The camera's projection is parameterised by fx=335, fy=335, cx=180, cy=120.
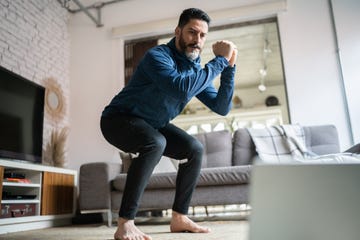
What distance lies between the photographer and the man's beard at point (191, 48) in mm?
1627

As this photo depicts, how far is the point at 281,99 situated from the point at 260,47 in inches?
89.1

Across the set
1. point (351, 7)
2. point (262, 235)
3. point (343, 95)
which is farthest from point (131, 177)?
point (351, 7)

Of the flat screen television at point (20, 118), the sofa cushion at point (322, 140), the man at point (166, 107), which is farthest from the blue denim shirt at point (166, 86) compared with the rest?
the sofa cushion at point (322, 140)

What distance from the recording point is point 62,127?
163 inches

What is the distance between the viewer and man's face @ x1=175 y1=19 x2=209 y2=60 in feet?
5.24

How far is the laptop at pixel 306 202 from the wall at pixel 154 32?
3330 millimetres

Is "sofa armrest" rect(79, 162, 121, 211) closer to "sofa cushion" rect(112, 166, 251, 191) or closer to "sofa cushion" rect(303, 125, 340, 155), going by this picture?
"sofa cushion" rect(112, 166, 251, 191)

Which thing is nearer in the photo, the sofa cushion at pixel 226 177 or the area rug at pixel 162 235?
the area rug at pixel 162 235

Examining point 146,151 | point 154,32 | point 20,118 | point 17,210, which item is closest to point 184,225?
point 146,151

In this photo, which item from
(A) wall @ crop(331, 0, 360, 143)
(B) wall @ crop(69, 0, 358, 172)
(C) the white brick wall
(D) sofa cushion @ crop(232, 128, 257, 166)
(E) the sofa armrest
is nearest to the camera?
(E) the sofa armrest

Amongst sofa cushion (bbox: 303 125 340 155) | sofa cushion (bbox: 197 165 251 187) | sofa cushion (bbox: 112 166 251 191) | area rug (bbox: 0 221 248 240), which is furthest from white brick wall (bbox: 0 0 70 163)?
sofa cushion (bbox: 303 125 340 155)

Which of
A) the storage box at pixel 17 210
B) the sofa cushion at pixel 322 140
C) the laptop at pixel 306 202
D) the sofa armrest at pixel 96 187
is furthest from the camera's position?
the sofa cushion at pixel 322 140

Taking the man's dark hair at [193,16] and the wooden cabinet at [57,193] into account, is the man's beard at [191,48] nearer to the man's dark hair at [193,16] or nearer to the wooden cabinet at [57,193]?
the man's dark hair at [193,16]

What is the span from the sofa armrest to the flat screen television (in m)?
0.57
